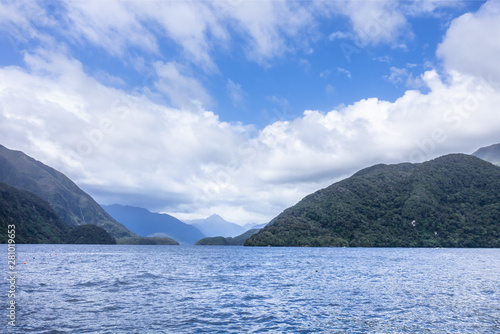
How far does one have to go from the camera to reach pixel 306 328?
112ft

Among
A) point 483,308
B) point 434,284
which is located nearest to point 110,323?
point 483,308

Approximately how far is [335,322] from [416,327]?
8052 millimetres

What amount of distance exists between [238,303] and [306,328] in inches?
564

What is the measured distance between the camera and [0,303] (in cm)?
4038

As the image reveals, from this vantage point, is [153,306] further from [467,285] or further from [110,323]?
[467,285]

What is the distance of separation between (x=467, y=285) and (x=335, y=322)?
136 feet

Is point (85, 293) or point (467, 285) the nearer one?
point (85, 293)

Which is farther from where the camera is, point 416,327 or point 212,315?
point 212,315

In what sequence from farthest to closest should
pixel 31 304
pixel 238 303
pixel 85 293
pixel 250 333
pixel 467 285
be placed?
pixel 467 285, pixel 85 293, pixel 238 303, pixel 31 304, pixel 250 333

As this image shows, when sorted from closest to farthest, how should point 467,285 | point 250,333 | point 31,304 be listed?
point 250,333
point 31,304
point 467,285

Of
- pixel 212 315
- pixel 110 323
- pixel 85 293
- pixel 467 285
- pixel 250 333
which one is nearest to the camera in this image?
pixel 250 333

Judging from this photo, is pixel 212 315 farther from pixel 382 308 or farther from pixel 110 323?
pixel 382 308

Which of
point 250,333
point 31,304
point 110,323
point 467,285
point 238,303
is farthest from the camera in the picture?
point 467,285

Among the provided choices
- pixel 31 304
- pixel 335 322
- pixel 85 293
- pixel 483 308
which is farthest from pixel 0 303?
pixel 483 308
